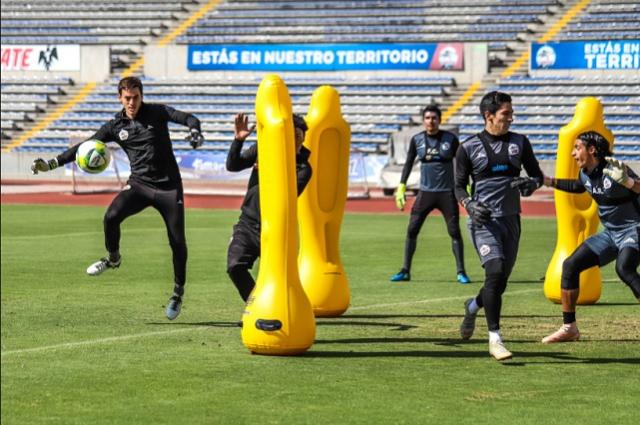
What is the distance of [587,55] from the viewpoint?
39531mm

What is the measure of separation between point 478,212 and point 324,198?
322 cm

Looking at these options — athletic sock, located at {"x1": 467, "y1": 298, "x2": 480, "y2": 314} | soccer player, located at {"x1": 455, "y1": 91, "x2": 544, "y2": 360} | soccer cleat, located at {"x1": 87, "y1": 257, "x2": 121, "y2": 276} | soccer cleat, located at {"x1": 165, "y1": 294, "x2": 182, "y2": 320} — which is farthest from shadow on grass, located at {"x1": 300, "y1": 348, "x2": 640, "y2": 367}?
soccer cleat, located at {"x1": 87, "y1": 257, "x2": 121, "y2": 276}

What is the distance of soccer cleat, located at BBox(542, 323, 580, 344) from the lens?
10891mm

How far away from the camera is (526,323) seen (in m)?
12.2

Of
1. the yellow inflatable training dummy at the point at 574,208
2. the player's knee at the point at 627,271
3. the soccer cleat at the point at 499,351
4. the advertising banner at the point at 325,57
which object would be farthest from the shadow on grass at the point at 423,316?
the advertising banner at the point at 325,57

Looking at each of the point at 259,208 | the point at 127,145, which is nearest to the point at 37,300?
the point at 127,145

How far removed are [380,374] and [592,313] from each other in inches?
172

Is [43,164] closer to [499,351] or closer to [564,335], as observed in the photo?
[499,351]

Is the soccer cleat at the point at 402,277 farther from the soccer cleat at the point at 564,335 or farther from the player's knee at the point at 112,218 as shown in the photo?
the soccer cleat at the point at 564,335

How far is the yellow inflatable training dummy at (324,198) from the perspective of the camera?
506 inches

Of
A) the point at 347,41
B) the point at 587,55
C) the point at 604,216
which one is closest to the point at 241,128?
the point at 604,216

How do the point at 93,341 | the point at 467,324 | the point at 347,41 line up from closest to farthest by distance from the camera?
the point at 93,341, the point at 467,324, the point at 347,41

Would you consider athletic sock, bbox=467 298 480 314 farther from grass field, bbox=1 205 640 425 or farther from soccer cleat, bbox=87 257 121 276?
soccer cleat, bbox=87 257 121 276

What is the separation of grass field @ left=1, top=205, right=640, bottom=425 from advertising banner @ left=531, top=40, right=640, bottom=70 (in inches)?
888
